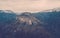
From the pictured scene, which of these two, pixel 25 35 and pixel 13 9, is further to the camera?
pixel 13 9

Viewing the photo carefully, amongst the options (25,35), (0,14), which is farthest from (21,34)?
(0,14)

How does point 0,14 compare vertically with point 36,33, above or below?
Answer: above

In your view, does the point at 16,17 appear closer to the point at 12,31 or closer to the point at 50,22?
the point at 12,31

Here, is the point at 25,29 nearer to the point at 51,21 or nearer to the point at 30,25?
the point at 30,25

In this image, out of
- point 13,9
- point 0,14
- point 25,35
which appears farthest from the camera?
point 13,9

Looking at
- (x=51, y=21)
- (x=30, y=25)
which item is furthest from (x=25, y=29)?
(x=51, y=21)
